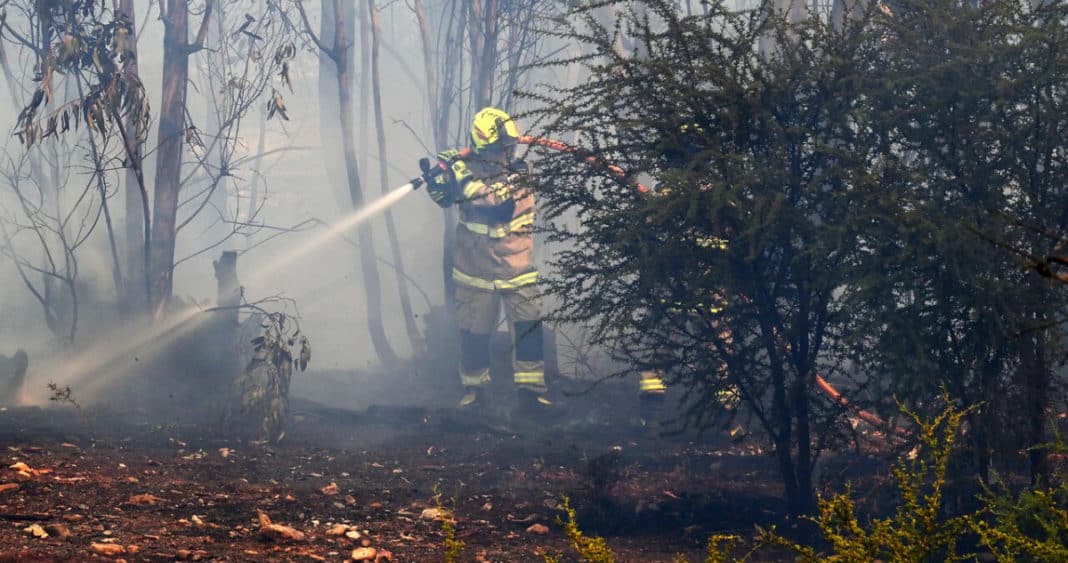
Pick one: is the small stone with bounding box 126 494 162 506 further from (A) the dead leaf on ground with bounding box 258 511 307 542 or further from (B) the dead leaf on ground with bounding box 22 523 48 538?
(A) the dead leaf on ground with bounding box 258 511 307 542

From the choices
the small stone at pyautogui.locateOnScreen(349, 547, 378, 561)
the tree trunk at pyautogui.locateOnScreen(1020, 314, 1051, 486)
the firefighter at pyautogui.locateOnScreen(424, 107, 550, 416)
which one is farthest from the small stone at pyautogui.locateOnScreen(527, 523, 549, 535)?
the firefighter at pyautogui.locateOnScreen(424, 107, 550, 416)

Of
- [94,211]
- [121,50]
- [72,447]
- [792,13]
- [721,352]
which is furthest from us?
[94,211]

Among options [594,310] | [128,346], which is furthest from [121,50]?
[594,310]

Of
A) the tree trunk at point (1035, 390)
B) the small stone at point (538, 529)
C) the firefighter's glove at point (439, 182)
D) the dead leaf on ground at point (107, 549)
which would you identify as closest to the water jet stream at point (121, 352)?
the firefighter's glove at point (439, 182)

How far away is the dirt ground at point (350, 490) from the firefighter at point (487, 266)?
1.10 metres

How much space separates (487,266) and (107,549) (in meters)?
6.49

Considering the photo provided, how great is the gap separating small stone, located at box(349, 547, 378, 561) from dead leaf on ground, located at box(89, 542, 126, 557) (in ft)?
3.49

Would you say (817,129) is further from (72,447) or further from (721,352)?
(72,447)

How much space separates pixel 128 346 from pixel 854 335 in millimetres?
8238

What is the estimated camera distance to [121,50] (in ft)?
31.4

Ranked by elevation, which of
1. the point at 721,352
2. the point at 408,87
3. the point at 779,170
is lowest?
the point at 721,352

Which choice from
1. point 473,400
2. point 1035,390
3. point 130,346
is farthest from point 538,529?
point 130,346

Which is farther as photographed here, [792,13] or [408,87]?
[408,87]

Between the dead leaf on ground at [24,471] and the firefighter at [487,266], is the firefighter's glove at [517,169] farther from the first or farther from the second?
the dead leaf on ground at [24,471]
